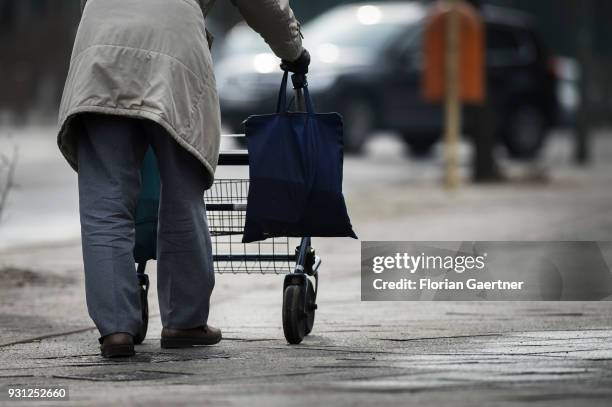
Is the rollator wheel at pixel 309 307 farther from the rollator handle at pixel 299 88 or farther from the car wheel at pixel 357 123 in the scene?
the car wheel at pixel 357 123

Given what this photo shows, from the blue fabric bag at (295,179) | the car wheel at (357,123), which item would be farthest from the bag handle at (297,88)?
the car wheel at (357,123)

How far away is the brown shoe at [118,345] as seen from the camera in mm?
5461

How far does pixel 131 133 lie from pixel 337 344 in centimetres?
109

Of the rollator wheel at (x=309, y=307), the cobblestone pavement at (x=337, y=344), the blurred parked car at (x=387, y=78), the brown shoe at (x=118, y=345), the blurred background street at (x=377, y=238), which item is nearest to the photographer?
the cobblestone pavement at (x=337, y=344)

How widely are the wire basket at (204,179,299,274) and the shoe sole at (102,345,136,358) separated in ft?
2.85

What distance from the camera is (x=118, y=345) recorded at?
546 cm

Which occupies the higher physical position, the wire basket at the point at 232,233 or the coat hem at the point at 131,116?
the coat hem at the point at 131,116

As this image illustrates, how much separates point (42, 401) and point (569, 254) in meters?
5.13

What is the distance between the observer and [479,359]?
5293 mm

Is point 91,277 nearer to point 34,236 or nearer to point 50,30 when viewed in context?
point 34,236

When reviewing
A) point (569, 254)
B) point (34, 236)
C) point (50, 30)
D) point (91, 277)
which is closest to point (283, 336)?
point (91, 277)

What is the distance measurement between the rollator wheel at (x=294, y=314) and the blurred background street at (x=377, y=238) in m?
0.06

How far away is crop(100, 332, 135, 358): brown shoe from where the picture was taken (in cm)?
546

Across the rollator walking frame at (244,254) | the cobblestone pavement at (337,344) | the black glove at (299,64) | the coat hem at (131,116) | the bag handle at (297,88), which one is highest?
the black glove at (299,64)
